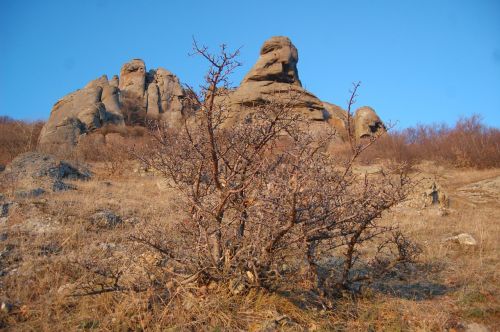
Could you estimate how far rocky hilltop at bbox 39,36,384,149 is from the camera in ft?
72.5

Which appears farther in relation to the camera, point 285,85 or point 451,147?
point 285,85

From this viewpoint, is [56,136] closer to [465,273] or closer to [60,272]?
[60,272]

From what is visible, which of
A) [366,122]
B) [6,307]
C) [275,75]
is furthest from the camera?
[275,75]

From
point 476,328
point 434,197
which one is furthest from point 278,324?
point 434,197

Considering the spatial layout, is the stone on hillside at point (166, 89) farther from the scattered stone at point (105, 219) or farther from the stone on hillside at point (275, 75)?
the scattered stone at point (105, 219)

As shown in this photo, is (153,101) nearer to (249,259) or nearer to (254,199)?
(254,199)

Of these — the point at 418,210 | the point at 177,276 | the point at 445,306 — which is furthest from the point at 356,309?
the point at 418,210

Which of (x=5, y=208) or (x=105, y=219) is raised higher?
(x=5, y=208)

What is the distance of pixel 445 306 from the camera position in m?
3.69

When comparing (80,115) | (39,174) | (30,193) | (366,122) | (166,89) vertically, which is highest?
(166,89)

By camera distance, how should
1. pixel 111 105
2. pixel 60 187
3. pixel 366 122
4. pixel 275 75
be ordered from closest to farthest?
pixel 60 187
pixel 366 122
pixel 275 75
pixel 111 105

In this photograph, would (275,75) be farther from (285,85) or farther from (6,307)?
(6,307)

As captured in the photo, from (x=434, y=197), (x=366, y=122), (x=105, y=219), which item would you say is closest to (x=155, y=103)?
(x=366, y=122)

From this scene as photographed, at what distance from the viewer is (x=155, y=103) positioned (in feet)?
105
